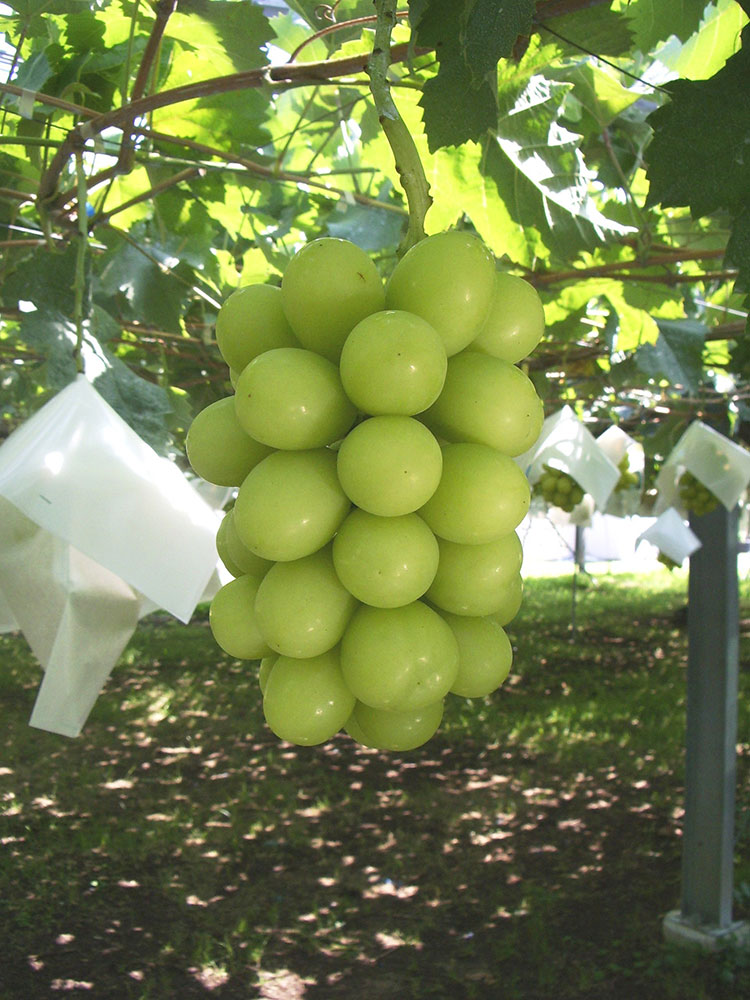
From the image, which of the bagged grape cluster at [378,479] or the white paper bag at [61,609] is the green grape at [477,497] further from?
the white paper bag at [61,609]

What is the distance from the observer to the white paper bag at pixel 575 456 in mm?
3055

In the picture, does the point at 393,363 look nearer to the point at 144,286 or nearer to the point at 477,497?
the point at 477,497

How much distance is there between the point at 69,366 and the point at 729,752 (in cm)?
366

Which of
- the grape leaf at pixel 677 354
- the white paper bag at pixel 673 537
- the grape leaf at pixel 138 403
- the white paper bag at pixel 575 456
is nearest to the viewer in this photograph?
the grape leaf at pixel 138 403

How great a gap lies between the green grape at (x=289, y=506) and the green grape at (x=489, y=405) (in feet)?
0.35

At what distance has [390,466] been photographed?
63cm

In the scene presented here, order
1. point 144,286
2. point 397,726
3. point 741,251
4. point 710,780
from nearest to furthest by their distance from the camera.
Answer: point 397,726, point 741,251, point 144,286, point 710,780

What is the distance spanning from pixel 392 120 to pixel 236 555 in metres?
0.38

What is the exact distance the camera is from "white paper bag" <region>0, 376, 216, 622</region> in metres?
1.01

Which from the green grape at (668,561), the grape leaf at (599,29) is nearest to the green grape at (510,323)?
the grape leaf at (599,29)

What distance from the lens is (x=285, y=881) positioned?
4.83 m

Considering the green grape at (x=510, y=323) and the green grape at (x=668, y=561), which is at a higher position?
the green grape at (x=668, y=561)

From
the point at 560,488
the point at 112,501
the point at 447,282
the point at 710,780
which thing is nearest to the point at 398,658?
the point at 447,282

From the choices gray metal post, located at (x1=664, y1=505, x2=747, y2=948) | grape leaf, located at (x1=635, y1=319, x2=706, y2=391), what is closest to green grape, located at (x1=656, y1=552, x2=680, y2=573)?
gray metal post, located at (x1=664, y1=505, x2=747, y2=948)
